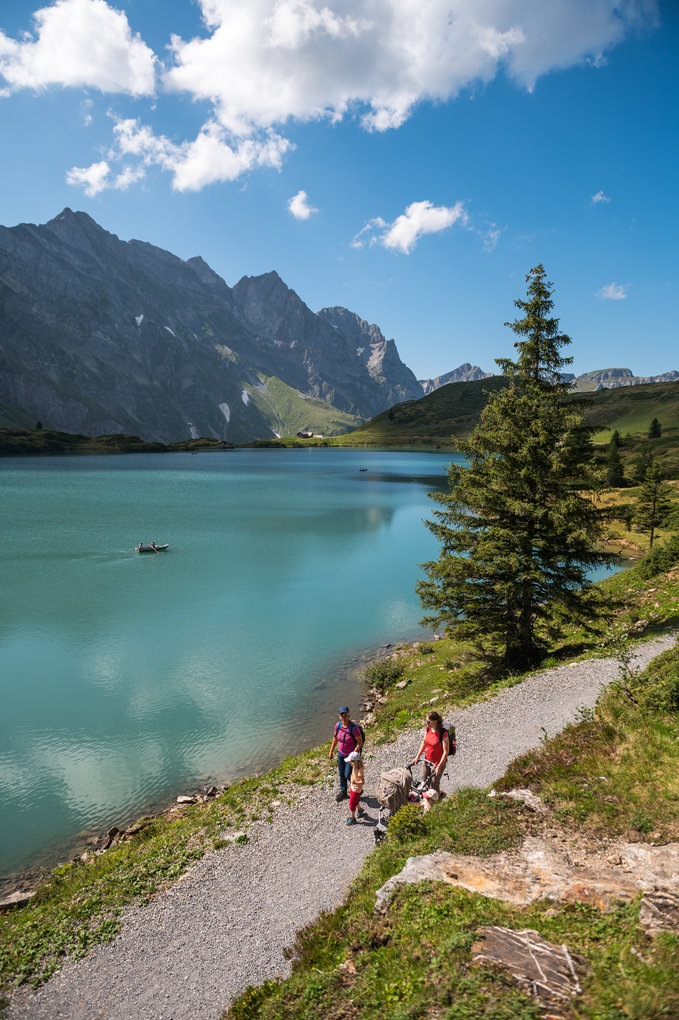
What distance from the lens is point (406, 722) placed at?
19609 mm

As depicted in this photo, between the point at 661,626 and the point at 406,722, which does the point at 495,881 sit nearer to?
the point at 406,722

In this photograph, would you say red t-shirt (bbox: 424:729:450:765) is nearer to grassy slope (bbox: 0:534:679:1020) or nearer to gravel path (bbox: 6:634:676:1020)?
grassy slope (bbox: 0:534:679:1020)

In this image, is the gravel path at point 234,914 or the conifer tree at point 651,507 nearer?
the gravel path at point 234,914

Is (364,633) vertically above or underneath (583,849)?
underneath

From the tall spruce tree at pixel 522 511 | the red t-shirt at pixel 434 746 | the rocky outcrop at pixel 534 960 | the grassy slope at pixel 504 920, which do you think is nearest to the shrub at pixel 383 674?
the tall spruce tree at pixel 522 511

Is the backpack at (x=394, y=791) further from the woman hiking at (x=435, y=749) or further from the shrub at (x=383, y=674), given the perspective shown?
the shrub at (x=383, y=674)

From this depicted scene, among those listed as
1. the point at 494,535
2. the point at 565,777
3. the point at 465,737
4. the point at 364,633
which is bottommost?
the point at 364,633

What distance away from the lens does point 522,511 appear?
20.3 m

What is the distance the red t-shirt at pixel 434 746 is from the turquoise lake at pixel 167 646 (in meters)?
10.5

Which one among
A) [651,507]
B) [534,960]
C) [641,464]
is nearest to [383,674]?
[534,960]

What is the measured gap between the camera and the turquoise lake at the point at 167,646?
65.9 ft

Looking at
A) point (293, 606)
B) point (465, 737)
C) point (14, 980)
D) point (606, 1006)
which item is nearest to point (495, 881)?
point (606, 1006)

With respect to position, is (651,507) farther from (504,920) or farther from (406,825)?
(504,920)

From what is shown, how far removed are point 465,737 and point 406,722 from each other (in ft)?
10.7
